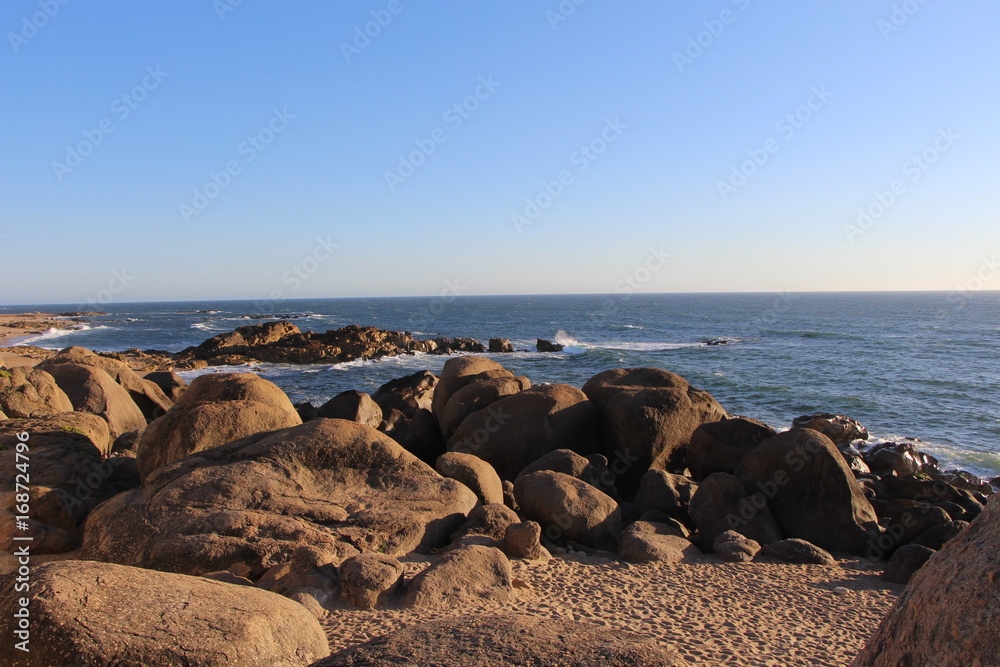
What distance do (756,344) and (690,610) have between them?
5286 cm

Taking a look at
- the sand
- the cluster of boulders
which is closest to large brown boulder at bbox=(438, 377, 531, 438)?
the cluster of boulders

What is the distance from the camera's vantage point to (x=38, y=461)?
10.6 meters

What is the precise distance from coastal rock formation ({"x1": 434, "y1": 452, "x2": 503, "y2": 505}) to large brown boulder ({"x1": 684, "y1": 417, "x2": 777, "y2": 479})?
530 cm

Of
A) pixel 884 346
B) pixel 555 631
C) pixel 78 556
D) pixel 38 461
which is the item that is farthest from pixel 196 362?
pixel 884 346

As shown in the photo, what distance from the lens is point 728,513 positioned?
1156cm

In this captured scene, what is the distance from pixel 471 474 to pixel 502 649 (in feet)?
24.0

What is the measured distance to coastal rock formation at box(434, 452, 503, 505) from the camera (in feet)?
36.6

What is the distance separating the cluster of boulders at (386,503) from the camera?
525 centimetres

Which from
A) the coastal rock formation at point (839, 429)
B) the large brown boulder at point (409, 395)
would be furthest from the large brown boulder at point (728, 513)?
the large brown boulder at point (409, 395)

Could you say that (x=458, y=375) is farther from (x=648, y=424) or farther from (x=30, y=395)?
(x=30, y=395)

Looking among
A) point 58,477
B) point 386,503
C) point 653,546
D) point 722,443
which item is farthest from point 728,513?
point 58,477

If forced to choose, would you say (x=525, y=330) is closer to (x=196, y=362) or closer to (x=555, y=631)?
(x=196, y=362)

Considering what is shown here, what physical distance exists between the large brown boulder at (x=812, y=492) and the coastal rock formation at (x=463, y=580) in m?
6.27

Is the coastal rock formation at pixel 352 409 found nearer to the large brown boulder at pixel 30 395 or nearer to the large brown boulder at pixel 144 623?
the large brown boulder at pixel 30 395
